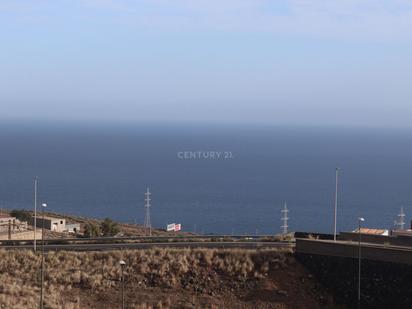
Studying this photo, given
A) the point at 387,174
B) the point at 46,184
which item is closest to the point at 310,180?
the point at 387,174

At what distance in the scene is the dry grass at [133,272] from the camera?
2605 cm

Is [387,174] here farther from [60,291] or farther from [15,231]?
[60,291]

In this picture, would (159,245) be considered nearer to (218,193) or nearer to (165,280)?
(165,280)

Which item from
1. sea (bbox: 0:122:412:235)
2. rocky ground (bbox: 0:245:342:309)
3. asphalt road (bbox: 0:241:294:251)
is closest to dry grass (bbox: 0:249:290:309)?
rocky ground (bbox: 0:245:342:309)

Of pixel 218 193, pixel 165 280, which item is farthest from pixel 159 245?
pixel 218 193

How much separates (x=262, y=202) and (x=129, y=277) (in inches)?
3821

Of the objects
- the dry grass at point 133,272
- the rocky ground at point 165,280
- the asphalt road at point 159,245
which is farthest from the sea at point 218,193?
the rocky ground at point 165,280

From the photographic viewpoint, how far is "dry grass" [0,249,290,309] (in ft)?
85.5

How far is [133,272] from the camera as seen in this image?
2814 cm

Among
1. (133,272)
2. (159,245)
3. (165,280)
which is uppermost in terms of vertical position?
(159,245)

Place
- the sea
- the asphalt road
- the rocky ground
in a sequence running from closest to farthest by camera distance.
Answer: the rocky ground, the asphalt road, the sea

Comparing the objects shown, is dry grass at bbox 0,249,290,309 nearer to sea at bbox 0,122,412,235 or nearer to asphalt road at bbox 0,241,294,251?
asphalt road at bbox 0,241,294,251

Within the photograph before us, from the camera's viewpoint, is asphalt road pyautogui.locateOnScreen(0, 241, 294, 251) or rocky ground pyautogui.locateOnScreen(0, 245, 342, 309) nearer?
rocky ground pyautogui.locateOnScreen(0, 245, 342, 309)

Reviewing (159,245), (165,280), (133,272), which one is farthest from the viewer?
(159,245)
